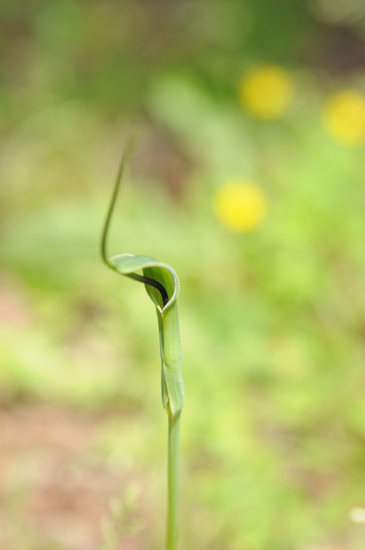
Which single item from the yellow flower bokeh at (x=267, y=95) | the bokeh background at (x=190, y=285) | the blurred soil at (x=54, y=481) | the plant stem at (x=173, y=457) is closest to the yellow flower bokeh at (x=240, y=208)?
the bokeh background at (x=190, y=285)

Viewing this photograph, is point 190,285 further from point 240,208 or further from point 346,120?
point 346,120

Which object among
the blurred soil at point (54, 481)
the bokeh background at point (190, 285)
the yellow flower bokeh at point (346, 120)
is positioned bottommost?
the blurred soil at point (54, 481)

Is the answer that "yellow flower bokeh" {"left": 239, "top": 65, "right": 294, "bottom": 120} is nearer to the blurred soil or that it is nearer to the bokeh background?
the bokeh background

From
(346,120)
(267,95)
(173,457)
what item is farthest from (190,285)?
(173,457)

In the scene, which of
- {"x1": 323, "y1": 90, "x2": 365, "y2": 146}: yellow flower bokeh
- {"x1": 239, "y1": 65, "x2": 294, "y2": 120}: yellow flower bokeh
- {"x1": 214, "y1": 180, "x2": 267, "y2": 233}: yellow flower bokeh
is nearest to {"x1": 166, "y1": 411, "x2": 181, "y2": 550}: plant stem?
{"x1": 214, "y1": 180, "x2": 267, "y2": 233}: yellow flower bokeh

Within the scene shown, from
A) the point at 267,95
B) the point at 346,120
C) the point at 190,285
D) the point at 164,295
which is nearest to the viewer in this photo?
the point at 164,295

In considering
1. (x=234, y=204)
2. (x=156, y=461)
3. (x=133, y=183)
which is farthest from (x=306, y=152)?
(x=156, y=461)

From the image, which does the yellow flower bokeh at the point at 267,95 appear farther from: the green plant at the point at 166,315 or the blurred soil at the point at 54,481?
the green plant at the point at 166,315
